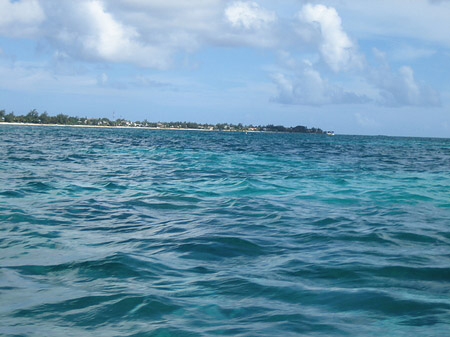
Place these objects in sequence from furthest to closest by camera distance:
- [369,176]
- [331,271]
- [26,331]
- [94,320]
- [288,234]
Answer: [369,176]
[288,234]
[331,271]
[94,320]
[26,331]

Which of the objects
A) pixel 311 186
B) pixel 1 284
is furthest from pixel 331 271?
pixel 311 186

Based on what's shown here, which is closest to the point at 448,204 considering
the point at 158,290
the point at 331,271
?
the point at 331,271

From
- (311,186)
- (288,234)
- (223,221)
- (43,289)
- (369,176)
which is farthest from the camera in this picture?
(369,176)

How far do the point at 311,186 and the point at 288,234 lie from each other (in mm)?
8164

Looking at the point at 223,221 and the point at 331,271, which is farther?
the point at 223,221

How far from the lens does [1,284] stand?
5.66 metres

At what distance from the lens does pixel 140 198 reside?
1304 cm

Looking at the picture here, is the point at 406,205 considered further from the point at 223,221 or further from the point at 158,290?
the point at 158,290

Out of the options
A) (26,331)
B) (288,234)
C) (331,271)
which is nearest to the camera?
(26,331)

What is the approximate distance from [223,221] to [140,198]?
12.8 feet

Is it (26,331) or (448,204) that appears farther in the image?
(448,204)

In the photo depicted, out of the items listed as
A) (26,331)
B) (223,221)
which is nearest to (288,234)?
(223,221)

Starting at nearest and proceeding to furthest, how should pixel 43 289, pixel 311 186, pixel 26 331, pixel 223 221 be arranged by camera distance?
pixel 26 331 < pixel 43 289 < pixel 223 221 < pixel 311 186

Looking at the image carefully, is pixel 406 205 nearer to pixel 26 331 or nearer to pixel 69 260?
pixel 69 260
